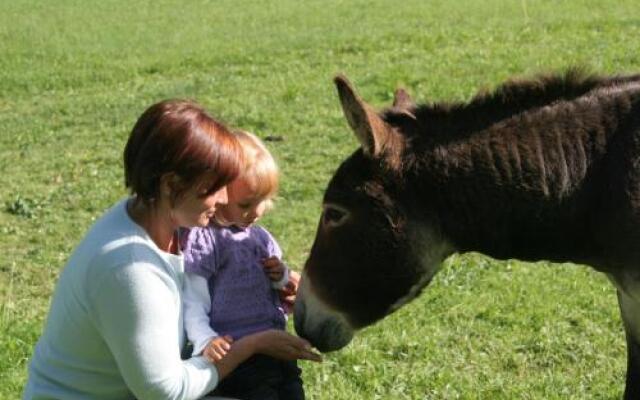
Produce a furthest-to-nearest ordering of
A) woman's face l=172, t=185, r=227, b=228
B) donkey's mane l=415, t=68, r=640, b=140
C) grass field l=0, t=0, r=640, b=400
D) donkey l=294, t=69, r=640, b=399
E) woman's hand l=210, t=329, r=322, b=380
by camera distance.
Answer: grass field l=0, t=0, r=640, b=400 → donkey's mane l=415, t=68, r=640, b=140 → donkey l=294, t=69, r=640, b=399 → woman's hand l=210, t=329, r=322, b=380 → woman's face l=172, t=185, r=227, b=228

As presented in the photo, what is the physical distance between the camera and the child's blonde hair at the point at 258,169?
3.95m

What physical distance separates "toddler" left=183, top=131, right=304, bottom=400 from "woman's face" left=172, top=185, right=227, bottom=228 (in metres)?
0.31

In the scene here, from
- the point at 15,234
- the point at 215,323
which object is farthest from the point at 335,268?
the point at 15,234

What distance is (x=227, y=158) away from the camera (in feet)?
11.8

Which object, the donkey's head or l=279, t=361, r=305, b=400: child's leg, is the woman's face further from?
l=279, t=361, r=305, b=400: child's leg

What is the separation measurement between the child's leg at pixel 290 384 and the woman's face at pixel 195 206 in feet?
2.63

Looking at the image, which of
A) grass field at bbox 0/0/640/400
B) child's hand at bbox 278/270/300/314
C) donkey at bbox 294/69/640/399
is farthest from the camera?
grass field at bbox 0/0/640/400

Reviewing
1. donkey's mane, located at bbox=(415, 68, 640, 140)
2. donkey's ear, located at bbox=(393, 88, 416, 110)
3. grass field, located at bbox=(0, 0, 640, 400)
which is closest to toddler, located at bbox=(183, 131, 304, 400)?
donkey's ear, located at bbox=(393, 88, 416, 110)

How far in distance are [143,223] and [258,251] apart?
62 centimetres

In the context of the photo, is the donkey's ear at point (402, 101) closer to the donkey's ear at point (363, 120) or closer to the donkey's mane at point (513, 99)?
the donkey's mane at point (513, 99)

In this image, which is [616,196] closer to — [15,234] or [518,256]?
[518,256]

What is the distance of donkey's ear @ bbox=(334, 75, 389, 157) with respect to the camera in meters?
3.78

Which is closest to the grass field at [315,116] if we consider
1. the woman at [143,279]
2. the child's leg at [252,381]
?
the child's leg at [252,381]

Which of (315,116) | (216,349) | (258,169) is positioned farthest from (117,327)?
(315,116)
